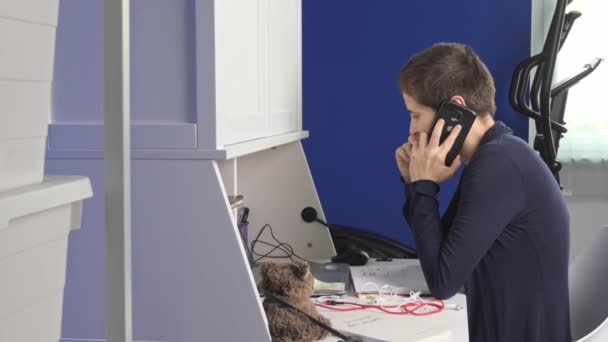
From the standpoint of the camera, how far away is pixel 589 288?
201 cm

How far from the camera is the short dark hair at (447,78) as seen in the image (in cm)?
189

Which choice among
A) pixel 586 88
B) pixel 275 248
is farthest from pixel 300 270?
pixel 586 88

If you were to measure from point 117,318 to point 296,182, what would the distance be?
146 centimetres

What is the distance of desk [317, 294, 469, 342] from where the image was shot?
1527 millimetres

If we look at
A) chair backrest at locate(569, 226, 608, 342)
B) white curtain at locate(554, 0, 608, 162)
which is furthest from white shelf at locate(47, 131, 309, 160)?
white curtain at locate(554, 0, 608, 162)

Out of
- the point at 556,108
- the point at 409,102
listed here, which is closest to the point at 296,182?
the point at 409,102

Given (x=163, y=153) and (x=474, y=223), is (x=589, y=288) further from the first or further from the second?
(x=163, y=153)

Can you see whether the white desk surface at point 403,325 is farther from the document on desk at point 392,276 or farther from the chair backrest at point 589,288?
the chair backrest at point 589,288

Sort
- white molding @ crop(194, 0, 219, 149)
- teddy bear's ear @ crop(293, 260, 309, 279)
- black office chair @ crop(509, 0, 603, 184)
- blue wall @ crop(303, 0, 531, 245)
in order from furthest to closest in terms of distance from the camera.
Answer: blue wall @ crop(303, 0, 531, 245)
black office chair @ crop(509, 0, 603, 184)
teddy bear's ear @ crop(293, 260, 309, 279)
white molding @ crop(194, 0, 219, 149)

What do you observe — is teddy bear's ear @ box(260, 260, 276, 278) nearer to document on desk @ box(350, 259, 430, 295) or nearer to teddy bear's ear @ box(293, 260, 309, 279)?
teddy bear's ear @ box(293, 260, 309, 279)

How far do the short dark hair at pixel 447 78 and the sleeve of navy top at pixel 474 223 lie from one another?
169 mm

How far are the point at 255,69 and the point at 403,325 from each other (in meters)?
0.67

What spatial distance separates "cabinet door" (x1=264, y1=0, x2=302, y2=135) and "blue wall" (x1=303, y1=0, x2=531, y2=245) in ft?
2.84

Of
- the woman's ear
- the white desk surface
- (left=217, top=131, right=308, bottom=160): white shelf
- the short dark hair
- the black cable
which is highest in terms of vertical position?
the short dark hair
